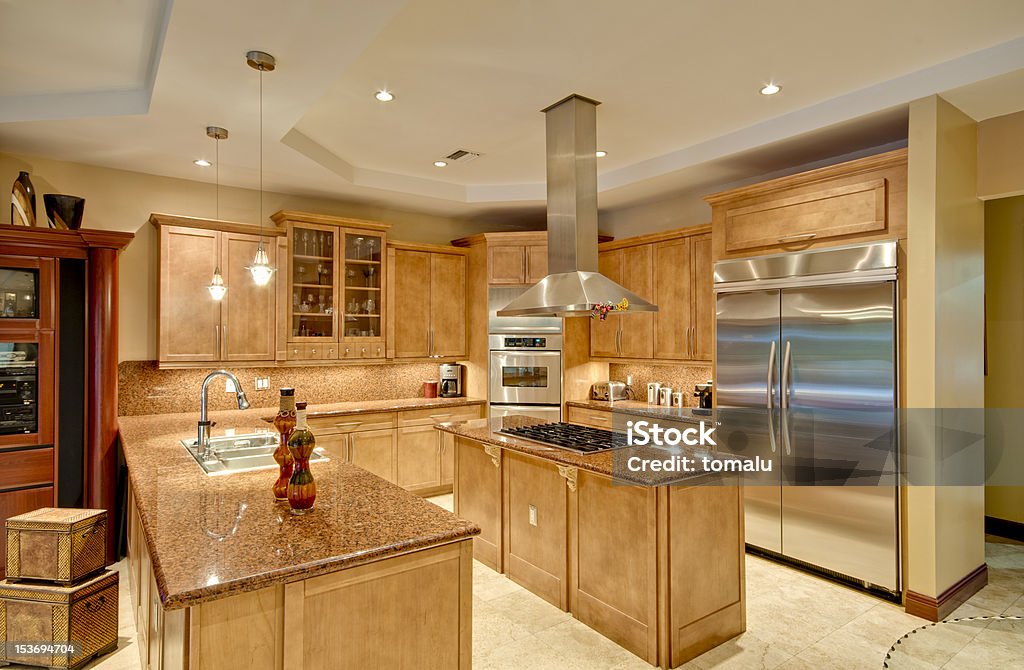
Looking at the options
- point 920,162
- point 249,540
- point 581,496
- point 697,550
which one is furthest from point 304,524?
point 920,162

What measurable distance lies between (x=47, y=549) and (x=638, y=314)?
441 cm

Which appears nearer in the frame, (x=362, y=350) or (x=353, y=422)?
(x=353, y=422)

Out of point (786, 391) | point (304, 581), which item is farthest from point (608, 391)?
point (304, 581)

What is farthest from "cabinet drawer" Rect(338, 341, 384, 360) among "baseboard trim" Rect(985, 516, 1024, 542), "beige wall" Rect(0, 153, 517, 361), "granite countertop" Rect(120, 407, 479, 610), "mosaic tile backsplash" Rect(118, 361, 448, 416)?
"baseboard trim" Rect(985, 516, 1024, 542)

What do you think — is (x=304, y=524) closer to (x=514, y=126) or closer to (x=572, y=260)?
(x=572, y=260)

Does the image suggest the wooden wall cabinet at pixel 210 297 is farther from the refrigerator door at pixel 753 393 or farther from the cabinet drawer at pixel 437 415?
the refrigerator door at pixel 753 393

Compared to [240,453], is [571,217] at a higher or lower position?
higher

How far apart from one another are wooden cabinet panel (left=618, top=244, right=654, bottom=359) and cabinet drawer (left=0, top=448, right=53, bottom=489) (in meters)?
4.42

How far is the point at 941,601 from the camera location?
3.10 meters

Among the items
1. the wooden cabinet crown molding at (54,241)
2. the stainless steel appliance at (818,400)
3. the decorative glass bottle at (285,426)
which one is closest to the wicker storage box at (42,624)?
the decorative glass bottle at (285,426)

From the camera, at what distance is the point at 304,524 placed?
6.31 ft

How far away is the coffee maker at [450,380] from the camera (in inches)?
235

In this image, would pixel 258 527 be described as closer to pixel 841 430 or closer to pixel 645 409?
pixel 841 430

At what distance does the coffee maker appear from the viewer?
19.6ft
